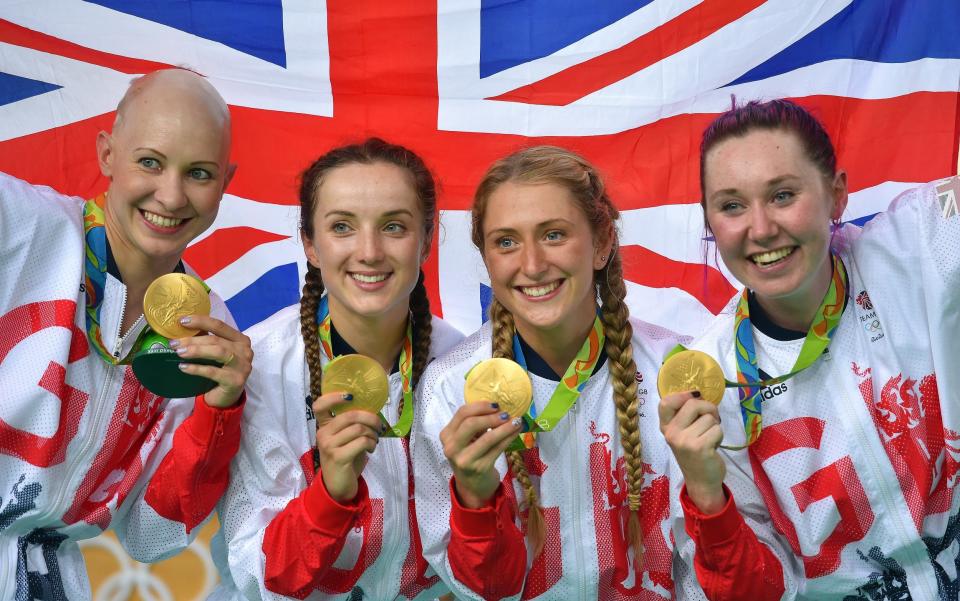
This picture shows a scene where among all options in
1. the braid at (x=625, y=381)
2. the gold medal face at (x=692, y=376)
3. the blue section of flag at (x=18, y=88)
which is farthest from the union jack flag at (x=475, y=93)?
the gold medal face at (x=692, y=376)

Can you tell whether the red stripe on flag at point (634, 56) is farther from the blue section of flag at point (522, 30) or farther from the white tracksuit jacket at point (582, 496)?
the white tracksuit jacket at point (582, 496)

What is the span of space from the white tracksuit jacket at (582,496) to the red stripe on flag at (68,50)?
2215mm

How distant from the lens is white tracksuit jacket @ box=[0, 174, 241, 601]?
11.3 ft

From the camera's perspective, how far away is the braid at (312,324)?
3670 millimetres

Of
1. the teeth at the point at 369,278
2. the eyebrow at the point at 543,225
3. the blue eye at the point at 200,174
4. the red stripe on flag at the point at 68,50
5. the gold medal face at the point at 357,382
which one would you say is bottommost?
the gold medal face at the point at 357,382

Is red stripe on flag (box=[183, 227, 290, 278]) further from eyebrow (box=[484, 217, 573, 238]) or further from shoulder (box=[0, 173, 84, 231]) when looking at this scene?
eyebrow (box=[484, 217, 573, 238])

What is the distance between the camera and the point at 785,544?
3.51 meters

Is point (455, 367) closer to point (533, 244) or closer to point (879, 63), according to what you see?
point (533, 244)

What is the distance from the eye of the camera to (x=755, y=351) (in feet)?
11.6

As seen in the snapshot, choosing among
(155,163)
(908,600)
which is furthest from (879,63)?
(155,163)

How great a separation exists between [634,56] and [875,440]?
7.10ft

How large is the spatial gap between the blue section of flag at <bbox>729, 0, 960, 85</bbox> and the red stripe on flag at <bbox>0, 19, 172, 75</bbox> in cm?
280

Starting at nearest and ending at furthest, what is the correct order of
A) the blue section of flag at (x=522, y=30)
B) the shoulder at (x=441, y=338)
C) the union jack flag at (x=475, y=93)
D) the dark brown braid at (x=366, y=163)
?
the dark brown braid at (x=366, y=163) → the shoulder at (x=441, y=338) → the union jack flag at (x=475, y=93) → the blue section of flag at (x=522, y=30)

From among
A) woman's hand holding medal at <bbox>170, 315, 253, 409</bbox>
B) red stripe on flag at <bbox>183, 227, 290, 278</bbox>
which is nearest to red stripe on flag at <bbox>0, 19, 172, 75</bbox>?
red stripe on flag at <bbox>183, 227, 290, 278</bbox>
